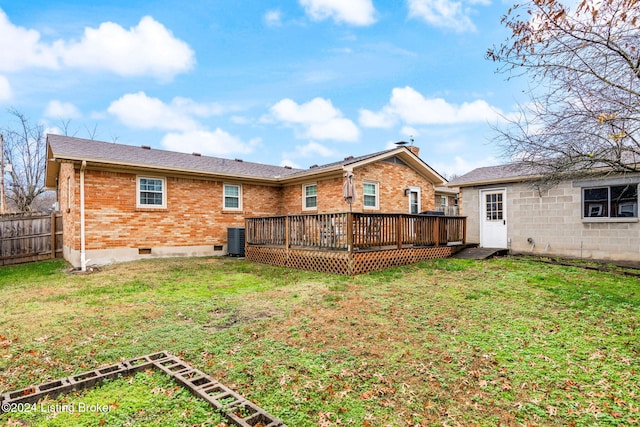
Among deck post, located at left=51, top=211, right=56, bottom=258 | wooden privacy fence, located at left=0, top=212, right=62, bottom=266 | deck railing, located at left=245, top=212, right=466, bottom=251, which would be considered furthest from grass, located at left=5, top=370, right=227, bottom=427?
deck post, located at left=51, top=211, right=56, bottom=258

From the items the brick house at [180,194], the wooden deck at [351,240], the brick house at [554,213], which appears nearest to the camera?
the wooden deck at [351,240]

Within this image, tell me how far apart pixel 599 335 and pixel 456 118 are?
23007 millimetres

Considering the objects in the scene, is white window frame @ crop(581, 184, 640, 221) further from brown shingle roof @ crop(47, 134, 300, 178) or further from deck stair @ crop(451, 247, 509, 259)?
brown shingle roof @ crop(47, 134, 300, 178)

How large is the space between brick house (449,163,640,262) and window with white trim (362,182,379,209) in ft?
10.3

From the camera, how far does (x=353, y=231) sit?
8.95m

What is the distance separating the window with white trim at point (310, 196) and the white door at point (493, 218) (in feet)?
20.8

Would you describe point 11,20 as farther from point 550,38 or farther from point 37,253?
point 550,38

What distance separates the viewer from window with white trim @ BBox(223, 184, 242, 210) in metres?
Result: 14.1

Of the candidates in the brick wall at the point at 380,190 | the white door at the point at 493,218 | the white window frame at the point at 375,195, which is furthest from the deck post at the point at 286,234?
the white door at the point at 493,218

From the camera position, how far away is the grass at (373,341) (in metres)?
2.96

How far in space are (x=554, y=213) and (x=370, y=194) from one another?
20.3 ft

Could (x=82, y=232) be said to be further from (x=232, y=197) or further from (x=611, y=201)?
(x=611, y=201)

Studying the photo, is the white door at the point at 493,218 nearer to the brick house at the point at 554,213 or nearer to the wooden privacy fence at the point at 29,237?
the brick house at the point at 554,213

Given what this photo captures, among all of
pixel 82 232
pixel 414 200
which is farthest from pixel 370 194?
pixel 82 232
